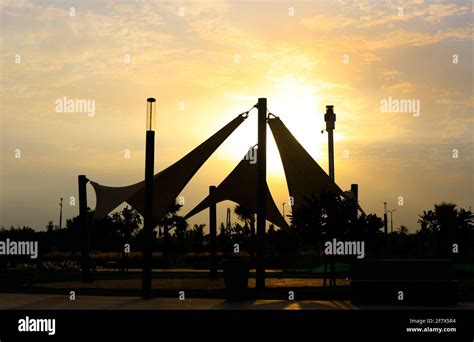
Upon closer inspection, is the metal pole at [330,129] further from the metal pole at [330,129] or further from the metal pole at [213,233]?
the metal pole at [213,233]

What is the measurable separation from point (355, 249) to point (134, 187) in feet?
31.8

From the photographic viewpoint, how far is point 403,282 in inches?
600

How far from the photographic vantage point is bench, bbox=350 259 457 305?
15.2 meters

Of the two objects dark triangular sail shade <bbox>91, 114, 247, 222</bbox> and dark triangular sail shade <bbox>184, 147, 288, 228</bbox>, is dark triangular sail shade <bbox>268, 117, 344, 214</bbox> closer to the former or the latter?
dark triangular sail shade <bbox>91, 114, 247, 222</bbox>

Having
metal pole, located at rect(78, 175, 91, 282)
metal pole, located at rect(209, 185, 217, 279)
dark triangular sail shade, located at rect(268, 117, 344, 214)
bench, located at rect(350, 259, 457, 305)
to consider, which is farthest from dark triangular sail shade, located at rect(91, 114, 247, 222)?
bench, located at rect(350, 259, 457, 305)

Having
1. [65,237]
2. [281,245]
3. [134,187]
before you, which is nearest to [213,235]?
[134,187]

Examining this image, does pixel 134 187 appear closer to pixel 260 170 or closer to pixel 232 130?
pixel 232 130

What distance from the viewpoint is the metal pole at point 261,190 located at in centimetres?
1922

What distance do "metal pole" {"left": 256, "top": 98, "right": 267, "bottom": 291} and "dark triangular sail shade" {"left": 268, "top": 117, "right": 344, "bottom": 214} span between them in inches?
123

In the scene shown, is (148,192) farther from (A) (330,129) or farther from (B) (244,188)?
(B) (244,188)

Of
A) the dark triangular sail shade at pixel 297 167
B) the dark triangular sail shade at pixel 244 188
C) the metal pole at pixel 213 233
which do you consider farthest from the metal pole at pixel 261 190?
the dark triangular sail shade at pixel 244 188

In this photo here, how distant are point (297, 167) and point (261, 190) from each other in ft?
17.5

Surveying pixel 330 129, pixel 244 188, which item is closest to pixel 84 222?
pixel 244 188

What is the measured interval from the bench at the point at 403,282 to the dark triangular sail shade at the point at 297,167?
724 centimetres
